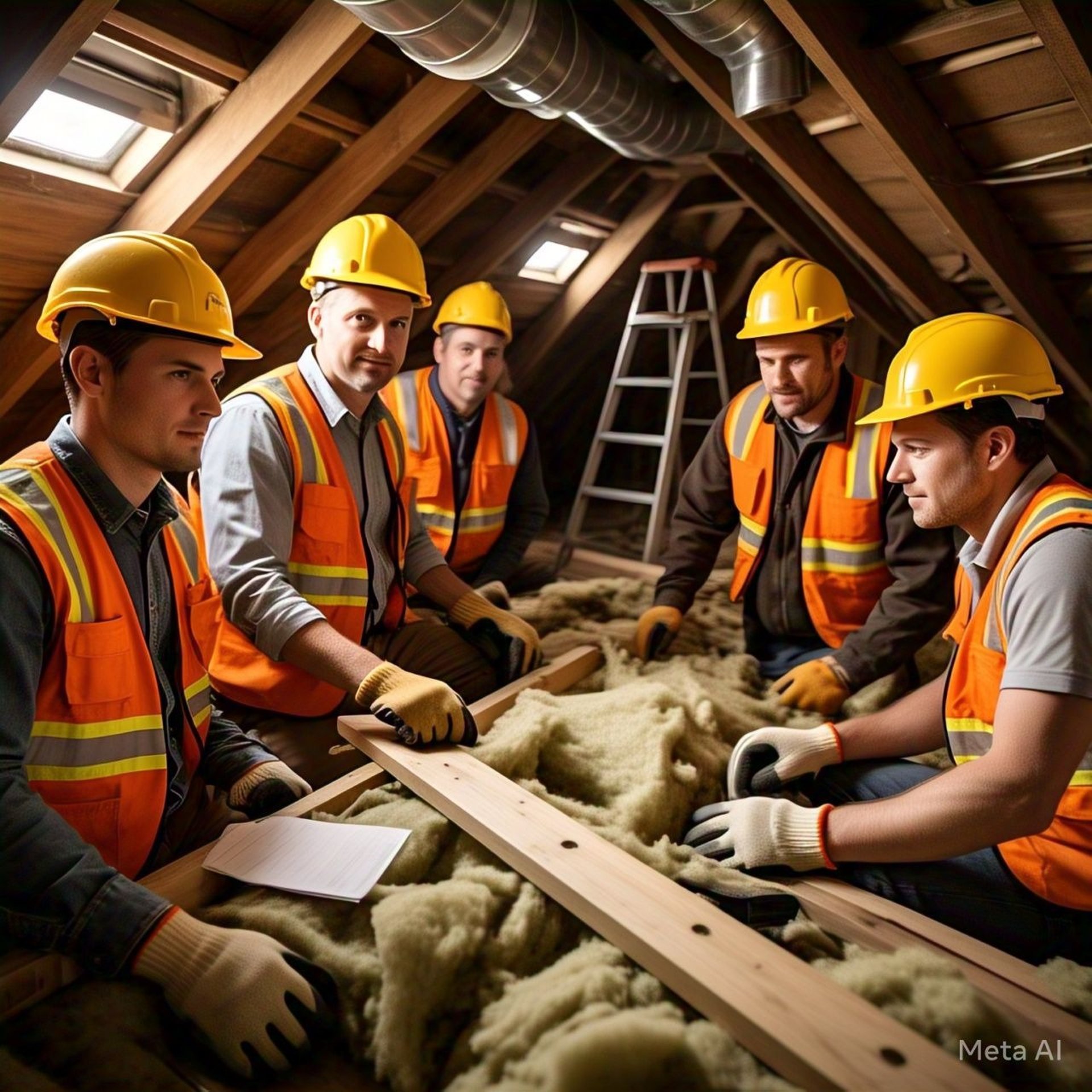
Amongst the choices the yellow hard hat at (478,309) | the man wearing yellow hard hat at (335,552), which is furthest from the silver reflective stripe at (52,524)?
the yellow hard hat at (478,309)

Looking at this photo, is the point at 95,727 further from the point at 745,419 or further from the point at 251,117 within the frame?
the point at 745,419


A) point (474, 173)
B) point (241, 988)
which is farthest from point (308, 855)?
point (474, 173)

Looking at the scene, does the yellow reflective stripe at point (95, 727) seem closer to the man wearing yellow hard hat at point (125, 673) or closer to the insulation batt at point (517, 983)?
the man wearing yellow hard hat at point (125, 673)

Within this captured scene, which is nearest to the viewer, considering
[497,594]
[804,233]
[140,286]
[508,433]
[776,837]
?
[140,286]

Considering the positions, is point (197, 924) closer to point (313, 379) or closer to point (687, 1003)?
point (687, 1003)

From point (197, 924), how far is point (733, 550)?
12.7 feet

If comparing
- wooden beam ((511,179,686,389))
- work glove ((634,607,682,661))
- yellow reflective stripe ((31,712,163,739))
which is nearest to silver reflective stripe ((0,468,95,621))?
yellow reflective stripe ((31,712,163,739))

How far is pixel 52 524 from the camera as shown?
3.95 feet

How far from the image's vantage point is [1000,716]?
50.2 inches

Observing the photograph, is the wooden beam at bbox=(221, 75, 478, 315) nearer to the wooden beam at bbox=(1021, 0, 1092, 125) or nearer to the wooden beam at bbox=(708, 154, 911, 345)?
the wooden beam at bbox=(708, 154, 911, 345)

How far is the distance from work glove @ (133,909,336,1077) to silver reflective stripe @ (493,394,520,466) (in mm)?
2331

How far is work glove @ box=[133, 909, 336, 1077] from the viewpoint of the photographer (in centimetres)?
99

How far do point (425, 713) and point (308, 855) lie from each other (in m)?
0.39

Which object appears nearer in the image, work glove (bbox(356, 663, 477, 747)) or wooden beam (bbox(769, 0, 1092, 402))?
work glove (bbox(356, 663, 477, 747))
